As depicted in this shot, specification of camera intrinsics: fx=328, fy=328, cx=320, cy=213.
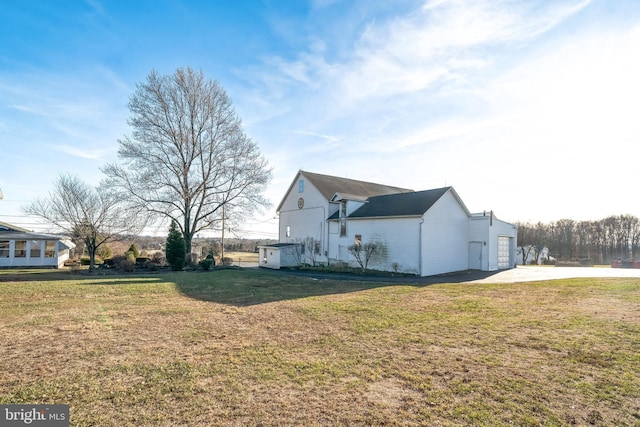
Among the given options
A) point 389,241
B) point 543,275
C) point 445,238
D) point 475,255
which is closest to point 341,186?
point 389,241

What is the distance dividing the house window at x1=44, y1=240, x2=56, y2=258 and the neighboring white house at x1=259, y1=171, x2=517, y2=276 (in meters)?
16.9

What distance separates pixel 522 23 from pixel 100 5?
12435 mm

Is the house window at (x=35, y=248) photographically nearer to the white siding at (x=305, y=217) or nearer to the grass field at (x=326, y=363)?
the white siding at (x=305, y=217)

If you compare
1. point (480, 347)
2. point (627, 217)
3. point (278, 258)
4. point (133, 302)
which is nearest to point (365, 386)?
point (480, 347)

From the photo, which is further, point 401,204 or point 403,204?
point 401,204

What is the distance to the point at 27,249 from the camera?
2614 cm

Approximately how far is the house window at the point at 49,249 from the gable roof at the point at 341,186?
1927 centimetres

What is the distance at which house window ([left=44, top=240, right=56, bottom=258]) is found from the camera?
2667 cm

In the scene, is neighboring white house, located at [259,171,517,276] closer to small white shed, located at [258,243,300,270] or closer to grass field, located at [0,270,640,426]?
small white shed, located at [258,243,300,270]

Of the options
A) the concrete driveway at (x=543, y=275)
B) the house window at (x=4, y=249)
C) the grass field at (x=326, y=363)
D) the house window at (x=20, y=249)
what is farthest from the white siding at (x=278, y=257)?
the house window at (x=4, y=249)

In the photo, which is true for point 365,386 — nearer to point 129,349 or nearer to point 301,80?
point 129,349

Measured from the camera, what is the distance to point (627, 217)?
4784 cm

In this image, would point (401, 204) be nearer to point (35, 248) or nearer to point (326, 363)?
point (326, 363)

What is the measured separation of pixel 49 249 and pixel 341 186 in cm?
2533
